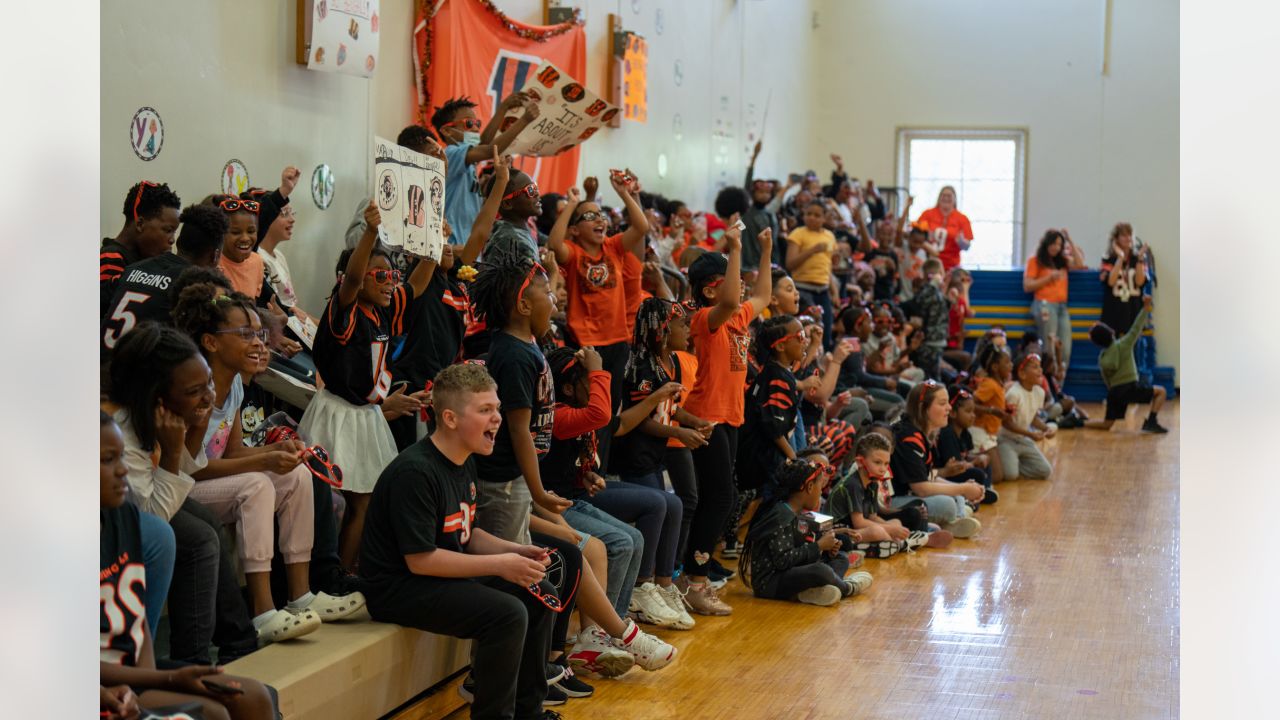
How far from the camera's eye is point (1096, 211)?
1908cm

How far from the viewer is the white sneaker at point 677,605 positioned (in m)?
5.76

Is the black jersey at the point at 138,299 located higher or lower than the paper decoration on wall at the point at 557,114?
lower

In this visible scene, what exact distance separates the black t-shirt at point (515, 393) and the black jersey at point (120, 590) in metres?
1.86

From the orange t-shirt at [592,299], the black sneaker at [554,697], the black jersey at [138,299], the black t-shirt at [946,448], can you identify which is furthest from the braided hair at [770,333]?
the black jersey at [138,299]

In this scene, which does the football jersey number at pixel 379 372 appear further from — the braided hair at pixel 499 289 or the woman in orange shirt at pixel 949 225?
the woman in orange shirt at pixel 949 225

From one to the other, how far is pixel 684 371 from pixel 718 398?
0.36 m

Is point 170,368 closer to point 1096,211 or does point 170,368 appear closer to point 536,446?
point 536,446

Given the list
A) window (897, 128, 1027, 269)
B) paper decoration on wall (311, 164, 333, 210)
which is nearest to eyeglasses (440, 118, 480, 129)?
paper decoration on wall (311, 164, 333, 210)

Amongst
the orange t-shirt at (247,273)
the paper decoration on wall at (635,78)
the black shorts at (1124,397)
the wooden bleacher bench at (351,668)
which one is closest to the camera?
the wooden bleacher bench at (351,668)

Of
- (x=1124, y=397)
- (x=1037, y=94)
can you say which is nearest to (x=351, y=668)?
(x=1124, y=397)

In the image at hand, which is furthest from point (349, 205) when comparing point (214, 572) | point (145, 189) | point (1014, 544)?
point (1014, 544)

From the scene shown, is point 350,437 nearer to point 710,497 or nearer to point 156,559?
point 156,559

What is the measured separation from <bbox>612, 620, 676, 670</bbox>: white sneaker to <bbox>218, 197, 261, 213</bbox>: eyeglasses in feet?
6.77

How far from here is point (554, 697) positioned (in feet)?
15.5
